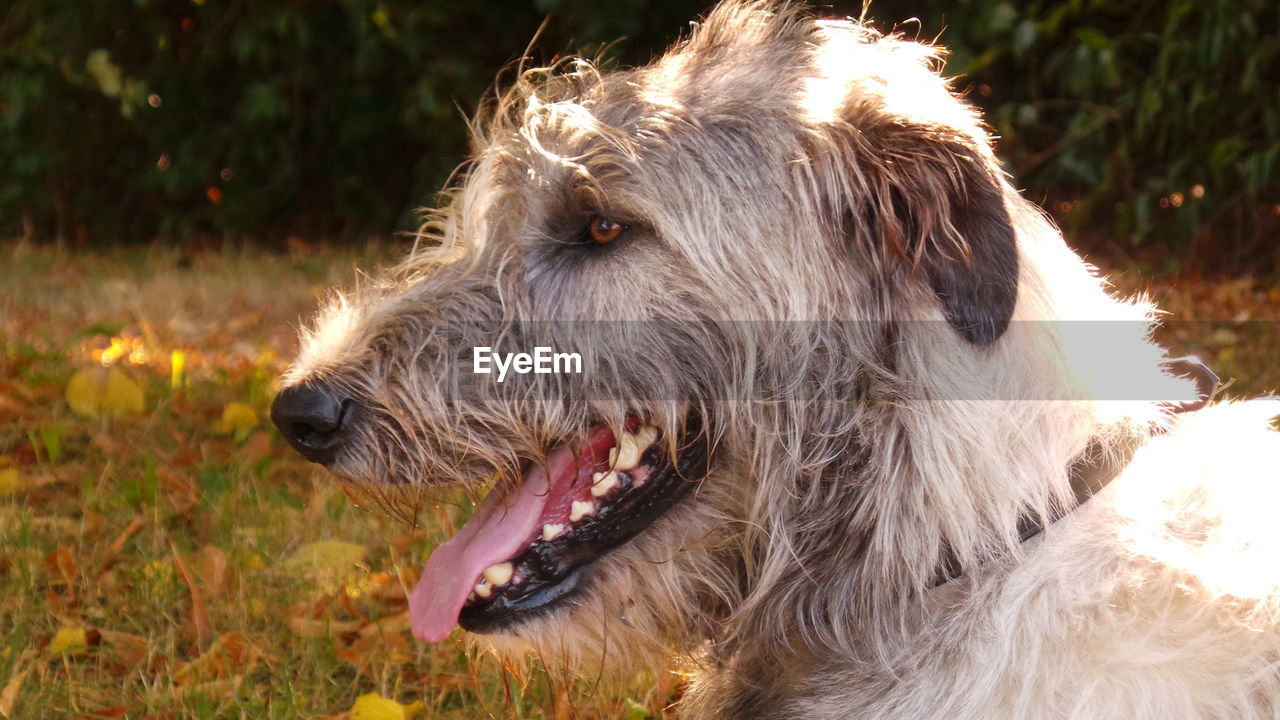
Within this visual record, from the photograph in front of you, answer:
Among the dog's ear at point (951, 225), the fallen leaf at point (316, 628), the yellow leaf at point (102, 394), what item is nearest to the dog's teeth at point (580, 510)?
the dog's ear at point (951, 225)

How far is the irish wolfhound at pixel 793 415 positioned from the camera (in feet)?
6.93

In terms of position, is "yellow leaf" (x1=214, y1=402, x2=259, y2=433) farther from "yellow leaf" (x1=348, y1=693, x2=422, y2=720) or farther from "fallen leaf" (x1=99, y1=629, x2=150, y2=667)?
"yellow leaf" (x1=348, y1=693, x2=422, y2=720)

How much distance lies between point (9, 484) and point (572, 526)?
2.44 meters

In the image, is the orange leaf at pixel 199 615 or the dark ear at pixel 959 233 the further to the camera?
the orange leaf at pixel 199 615

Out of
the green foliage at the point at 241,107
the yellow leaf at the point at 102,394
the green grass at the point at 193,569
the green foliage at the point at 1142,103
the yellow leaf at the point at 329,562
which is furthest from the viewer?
the green foliage at the point at 241,107

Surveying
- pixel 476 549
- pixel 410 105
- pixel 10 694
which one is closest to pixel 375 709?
pixel 476 549

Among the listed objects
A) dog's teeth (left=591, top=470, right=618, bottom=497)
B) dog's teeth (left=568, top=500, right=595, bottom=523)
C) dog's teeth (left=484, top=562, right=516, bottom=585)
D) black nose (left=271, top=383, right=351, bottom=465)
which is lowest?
dog's teeth (left=484, top=562, right=516, bottom=585)

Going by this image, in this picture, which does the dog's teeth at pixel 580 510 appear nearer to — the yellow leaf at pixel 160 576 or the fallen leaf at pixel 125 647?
the fallen leaf at pixel 125 647

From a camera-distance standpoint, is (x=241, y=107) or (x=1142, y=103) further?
(x=241, y=107)

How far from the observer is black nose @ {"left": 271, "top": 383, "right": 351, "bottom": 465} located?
222cm

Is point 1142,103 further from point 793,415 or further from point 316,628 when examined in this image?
point 316,628

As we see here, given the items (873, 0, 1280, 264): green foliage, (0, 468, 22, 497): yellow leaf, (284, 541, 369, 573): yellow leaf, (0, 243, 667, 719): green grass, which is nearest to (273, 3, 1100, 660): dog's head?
(0, 243, 667, 719): green grass

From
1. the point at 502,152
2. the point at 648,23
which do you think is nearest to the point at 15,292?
the point at 648,23

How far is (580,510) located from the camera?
7.53 ft
